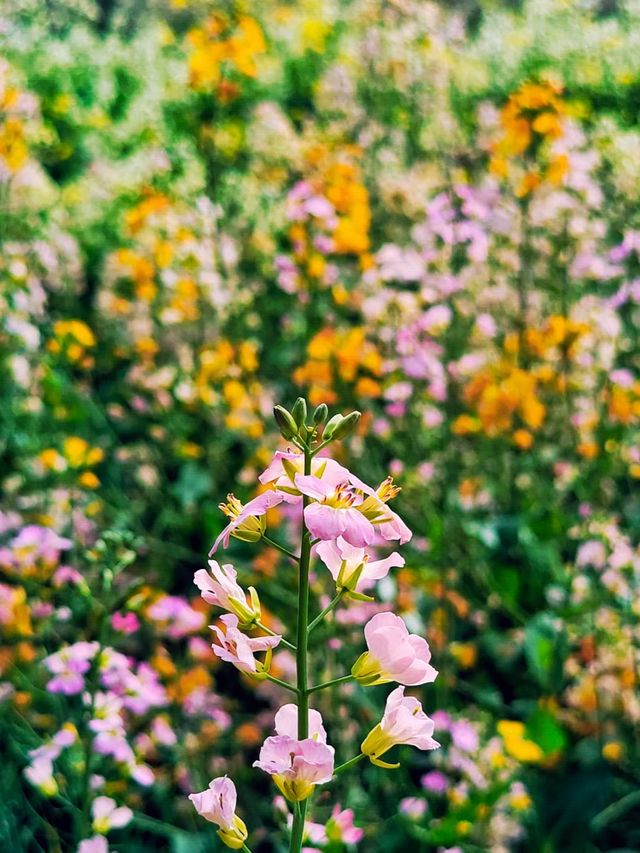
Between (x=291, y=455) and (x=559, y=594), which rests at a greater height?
(x=291, y=455)

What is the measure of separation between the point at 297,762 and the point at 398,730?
128 mm

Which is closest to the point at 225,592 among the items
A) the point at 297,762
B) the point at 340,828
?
the point at 297,762

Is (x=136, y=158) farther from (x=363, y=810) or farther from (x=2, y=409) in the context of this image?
(x=363, y=810)

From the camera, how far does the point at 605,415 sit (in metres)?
2.79

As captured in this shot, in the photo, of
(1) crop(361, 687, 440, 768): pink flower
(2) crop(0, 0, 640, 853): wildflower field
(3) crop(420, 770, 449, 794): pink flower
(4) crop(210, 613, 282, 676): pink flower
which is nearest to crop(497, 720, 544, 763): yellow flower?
(2) crop(0, 0, 640, 853): wildflower field

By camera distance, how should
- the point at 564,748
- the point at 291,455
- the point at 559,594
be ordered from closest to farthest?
1. the point at 291,455
2. the point at 564,748
3. the point at 559,594

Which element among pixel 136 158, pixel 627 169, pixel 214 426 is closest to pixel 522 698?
pixel 214 426

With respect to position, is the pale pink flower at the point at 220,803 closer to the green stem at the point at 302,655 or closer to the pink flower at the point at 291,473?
the green stem at the point at 302,655

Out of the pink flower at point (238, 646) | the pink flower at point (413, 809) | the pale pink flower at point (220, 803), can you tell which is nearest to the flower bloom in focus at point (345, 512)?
the pink flower at point (238, 646)

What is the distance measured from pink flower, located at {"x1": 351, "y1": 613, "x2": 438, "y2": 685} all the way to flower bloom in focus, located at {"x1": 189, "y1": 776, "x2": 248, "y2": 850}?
162 millimetres

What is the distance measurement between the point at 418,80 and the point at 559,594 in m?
1.73

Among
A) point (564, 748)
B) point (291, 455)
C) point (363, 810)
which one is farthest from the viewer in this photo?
point (564, 748)

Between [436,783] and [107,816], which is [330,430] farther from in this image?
[436,783]

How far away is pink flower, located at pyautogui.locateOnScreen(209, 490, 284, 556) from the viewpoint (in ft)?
2.89
